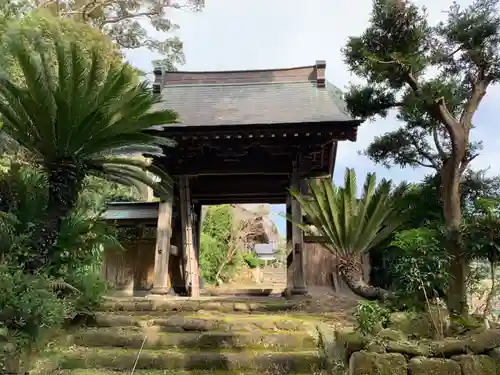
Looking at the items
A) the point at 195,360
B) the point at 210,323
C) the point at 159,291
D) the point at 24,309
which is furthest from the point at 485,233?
the point at 159,291

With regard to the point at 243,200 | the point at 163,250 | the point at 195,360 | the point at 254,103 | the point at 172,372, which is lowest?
the point at 172,372

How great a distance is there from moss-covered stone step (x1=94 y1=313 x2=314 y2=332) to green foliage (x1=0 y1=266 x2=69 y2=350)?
1.57 metres

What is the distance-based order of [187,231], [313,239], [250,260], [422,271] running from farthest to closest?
[250,260] → [313,239] → [187,231] → [422,271]

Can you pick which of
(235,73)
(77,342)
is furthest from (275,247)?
(77,342)

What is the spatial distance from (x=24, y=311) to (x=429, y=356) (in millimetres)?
3881

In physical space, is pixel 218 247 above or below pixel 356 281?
above

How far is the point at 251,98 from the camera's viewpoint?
34.3 feet

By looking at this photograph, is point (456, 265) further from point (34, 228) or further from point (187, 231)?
point (187, 231)

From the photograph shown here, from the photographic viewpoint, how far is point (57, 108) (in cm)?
515

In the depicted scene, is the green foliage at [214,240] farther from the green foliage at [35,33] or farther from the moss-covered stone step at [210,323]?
the moss-covered stone step at [210,323]

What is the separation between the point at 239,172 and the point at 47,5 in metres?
10.7

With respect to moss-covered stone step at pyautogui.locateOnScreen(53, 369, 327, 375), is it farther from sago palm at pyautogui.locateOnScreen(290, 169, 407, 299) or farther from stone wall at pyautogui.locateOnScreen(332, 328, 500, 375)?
sago palm at pyautogui.locateOnScreen(290, 169, 407, 299)

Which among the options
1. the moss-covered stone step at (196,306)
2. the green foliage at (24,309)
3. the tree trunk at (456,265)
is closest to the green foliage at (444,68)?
the tree trunk at (456,265)

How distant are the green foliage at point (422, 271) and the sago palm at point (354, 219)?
0.68m
